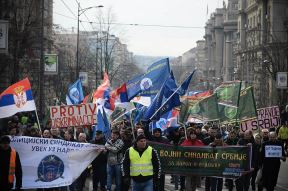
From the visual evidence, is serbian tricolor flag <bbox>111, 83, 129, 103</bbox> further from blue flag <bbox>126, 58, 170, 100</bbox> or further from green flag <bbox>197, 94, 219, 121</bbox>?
green flag <bbox>197, 94, 219, 121</bbox>

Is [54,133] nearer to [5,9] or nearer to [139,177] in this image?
[139,177]

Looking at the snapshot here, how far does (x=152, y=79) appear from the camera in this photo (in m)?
19.6

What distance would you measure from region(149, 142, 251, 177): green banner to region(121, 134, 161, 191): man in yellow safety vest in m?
2.99

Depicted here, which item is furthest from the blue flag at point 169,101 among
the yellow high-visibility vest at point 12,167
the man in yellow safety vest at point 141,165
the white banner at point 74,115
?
the yellow high-visibility vest at point 12,167

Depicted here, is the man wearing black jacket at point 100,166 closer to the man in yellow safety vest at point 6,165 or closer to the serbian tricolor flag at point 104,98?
the serbian tricolor flag at point 104,98

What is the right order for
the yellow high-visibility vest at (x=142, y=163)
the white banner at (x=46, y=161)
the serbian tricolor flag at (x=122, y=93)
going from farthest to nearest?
1. the serbian tricolor flag at (x=122, y=93)
2. the white banner at (x=46, y=161)
3. the yellow high-visibility vest at (x=142, y=163)

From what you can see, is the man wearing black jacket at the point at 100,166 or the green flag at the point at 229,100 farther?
the green flag at the point at 229,100

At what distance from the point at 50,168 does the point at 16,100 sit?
1.86 meters

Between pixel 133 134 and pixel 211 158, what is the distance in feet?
8.52

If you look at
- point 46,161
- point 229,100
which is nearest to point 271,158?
point 229,100

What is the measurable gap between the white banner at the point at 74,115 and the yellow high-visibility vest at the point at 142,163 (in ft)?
20.9

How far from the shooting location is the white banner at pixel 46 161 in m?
13.1

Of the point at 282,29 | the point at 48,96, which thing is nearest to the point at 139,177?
the point at 48,96

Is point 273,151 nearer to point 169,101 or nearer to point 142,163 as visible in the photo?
point 169,101
